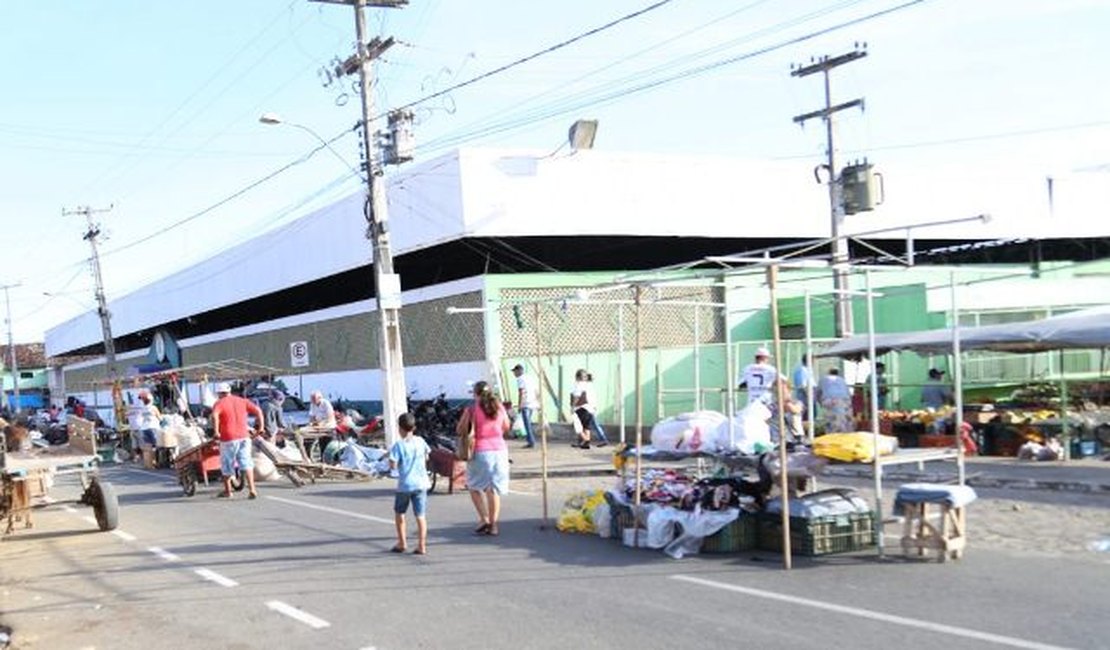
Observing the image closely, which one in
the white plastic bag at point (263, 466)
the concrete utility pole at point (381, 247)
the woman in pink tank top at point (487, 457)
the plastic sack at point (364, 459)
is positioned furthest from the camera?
the concrete utility pole at point (381, 247)

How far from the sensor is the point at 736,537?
10086 mm

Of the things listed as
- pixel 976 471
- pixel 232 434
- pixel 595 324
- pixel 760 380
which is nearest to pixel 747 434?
pixel 760 380

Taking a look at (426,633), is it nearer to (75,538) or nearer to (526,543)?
(526,543)

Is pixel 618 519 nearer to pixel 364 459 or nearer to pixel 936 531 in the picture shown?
pixel 936 531

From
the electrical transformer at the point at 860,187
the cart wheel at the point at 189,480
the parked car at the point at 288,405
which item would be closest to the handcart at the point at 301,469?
the cart wheel at the point at 189,480

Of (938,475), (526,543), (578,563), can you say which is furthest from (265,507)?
(938,475)

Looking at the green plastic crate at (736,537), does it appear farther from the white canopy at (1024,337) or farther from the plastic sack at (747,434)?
the white canopy at (1024,337)

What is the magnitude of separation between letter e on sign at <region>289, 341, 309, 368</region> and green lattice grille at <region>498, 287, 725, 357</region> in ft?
42.1

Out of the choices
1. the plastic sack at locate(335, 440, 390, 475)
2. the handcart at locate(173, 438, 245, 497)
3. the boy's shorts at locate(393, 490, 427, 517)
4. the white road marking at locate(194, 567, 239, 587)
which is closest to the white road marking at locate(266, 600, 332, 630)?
the white road marking at locate(194, 567, 239, 587)

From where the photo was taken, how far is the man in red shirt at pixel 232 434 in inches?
620

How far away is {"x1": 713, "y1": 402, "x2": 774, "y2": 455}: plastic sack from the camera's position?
10328mm

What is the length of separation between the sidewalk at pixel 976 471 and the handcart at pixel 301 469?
2.91m

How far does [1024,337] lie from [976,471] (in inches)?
119

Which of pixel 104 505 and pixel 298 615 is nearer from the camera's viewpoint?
pixel 298 615
